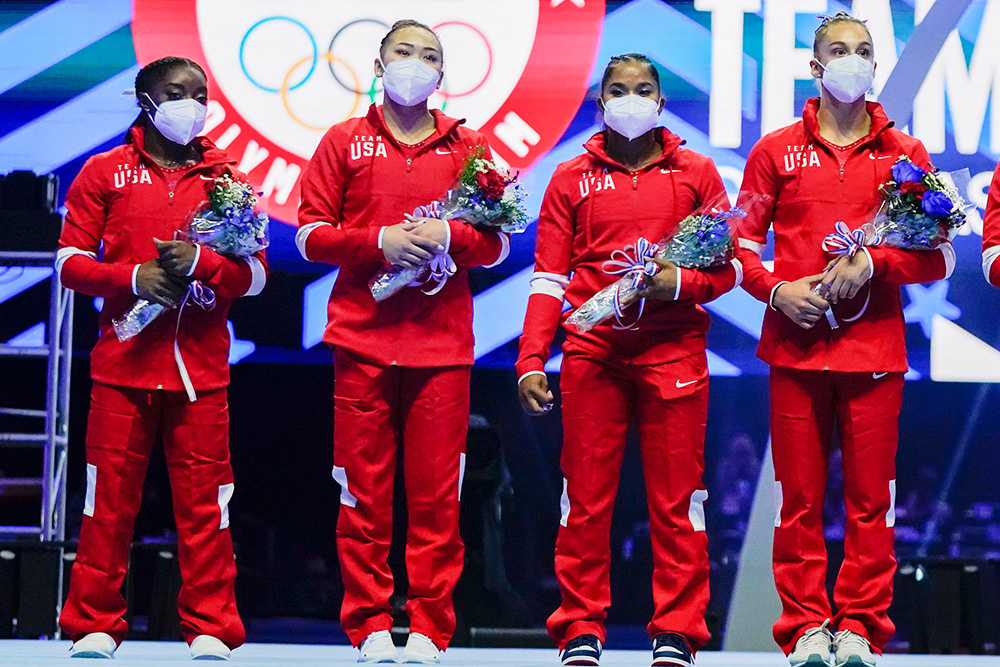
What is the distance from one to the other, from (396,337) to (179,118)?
0.99m

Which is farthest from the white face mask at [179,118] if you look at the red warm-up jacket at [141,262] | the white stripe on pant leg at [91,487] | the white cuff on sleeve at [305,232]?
the white stripe on pant leg at [91,487]

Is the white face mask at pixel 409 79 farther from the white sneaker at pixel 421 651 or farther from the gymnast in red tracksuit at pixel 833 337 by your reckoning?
the white sneaker at pixel 421 651

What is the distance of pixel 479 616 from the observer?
5.31m

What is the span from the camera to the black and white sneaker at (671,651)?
3504 mm

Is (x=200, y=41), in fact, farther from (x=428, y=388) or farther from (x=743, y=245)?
(x=743, y=245)

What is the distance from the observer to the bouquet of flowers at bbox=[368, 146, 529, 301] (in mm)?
3750

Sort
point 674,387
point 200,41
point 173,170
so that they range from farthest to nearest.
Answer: point 200,41
point 173,170
point 674,387

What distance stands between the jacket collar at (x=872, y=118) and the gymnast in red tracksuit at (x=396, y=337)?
102 cm

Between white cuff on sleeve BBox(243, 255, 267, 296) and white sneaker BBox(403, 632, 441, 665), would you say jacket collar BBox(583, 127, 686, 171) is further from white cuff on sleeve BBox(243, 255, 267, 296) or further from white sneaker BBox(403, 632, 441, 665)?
white sneaker BBox(403, 632, 441, 665)

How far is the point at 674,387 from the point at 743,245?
51cm

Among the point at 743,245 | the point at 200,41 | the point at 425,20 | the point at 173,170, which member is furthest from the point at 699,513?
the point at 200,41

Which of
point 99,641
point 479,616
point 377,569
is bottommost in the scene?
point 479,616

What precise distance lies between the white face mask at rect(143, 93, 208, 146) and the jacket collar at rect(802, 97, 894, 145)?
1925 mm

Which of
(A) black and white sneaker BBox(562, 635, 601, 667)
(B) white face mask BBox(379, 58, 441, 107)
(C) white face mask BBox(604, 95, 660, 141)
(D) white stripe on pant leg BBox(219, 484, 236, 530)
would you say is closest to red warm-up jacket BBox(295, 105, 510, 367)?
(B) white face mask BBox(379, 58, 441, 107)
